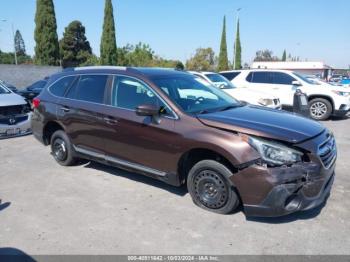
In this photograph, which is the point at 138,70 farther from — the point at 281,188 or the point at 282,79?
the point at 282,79

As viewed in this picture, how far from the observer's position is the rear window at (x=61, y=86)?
607cm

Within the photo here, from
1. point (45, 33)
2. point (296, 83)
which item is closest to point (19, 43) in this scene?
point (45, 33)

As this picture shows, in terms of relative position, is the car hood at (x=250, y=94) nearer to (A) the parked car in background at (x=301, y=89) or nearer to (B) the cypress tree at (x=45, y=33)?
(A) the parked car in background at (x=301, y=89)

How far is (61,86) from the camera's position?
621 cm

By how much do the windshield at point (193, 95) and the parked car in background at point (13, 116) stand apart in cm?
542

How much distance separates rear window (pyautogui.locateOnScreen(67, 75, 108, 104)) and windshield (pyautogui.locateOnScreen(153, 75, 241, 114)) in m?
1.01

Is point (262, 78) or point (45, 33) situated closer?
point (262, 78)

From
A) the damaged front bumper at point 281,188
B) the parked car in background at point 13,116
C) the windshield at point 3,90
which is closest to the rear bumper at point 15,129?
the parked car in background at point 13,116

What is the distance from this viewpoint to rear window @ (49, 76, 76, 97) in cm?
607

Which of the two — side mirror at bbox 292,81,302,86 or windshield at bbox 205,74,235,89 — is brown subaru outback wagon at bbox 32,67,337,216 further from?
side mirror at bbox 292,81,302,86

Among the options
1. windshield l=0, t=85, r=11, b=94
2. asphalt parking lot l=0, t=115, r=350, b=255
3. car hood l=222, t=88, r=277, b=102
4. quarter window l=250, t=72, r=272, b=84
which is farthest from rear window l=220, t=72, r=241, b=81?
asphalt parking lot l=0, t=115, r=350, b=255

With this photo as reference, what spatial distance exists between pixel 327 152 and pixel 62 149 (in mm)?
4378

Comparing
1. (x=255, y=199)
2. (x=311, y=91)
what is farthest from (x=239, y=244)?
(x=311, y=91)

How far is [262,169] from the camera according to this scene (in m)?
3.73
